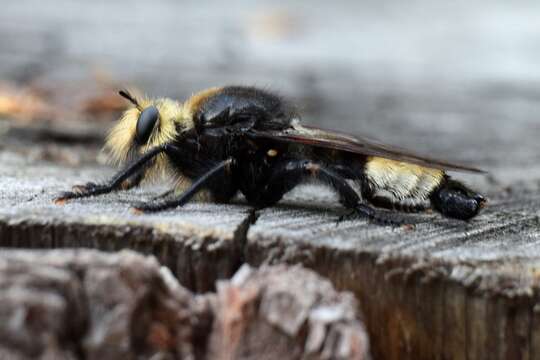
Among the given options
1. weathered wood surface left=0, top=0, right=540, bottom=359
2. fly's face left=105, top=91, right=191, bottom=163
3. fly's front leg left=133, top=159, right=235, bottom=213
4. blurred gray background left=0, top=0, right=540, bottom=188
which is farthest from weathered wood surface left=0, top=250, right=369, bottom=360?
blurred gray background left=0, top=0, right=540, bottom=188

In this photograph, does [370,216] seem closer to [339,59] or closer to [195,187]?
[195,187]

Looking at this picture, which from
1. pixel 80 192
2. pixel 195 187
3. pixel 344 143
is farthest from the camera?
pixel 344 143

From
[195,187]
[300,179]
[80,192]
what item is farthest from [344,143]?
[80,192]

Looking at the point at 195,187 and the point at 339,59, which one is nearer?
the point at 195,187

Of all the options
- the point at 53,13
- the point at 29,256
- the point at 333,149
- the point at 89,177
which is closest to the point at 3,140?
the point at 89,177

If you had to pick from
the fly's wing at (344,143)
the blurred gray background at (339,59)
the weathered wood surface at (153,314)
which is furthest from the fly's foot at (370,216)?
the blurred gray background at (339,59)

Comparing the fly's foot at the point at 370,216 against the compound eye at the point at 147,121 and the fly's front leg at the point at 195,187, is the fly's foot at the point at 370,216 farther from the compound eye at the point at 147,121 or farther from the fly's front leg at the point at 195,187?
the compound eye at the point at 147,121

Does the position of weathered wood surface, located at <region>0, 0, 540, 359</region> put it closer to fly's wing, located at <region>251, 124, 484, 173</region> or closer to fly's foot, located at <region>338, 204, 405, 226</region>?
fly's foot, located at <region>338, 204, 405, 226</region>
